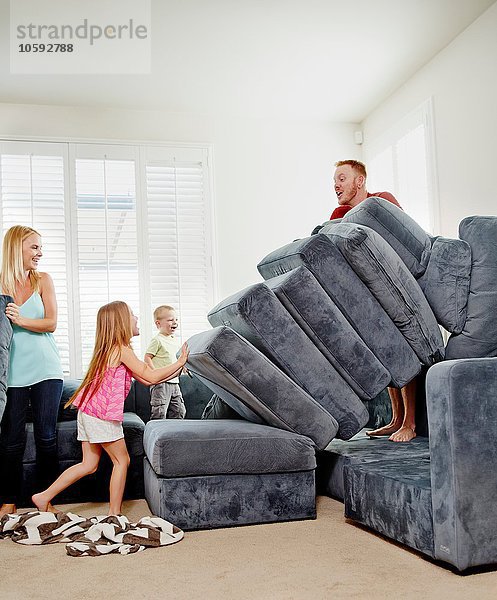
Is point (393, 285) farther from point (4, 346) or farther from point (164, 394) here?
point (164, 394)

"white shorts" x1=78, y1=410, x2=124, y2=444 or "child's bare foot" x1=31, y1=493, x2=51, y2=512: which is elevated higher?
"white shorts" x1=78, y1=410, x2=124, y2=444

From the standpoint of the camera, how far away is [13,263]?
3.37 meters

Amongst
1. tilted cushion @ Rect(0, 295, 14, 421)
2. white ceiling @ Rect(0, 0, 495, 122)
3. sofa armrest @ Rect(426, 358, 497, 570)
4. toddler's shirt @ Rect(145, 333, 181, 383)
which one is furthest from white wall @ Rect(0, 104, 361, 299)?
sofa armrest @ Rect(426, 358, 497, 570)

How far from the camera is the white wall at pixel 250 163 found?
6.74m

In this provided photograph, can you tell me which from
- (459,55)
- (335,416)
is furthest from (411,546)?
(459,55)

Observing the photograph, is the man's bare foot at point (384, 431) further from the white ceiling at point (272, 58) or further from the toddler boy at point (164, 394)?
the white ceiling at point (272, 58)

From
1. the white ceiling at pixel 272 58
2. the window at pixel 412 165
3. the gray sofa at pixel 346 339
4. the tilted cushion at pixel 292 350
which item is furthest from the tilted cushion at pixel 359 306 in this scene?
the window at pixel 412 165

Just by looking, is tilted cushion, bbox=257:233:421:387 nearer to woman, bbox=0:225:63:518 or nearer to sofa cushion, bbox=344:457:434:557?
sofa cushion, bbox=344:457:434:557

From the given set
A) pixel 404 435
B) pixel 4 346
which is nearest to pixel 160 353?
→ pixel 4 346

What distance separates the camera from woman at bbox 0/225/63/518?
10.5ft

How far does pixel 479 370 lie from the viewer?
7.19 feet

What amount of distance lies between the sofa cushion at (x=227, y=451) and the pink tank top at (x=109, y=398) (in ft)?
1.01

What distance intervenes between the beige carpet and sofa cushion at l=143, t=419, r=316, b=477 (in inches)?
9.4

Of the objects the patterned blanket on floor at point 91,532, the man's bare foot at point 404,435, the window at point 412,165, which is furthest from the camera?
the window at point 412,165
